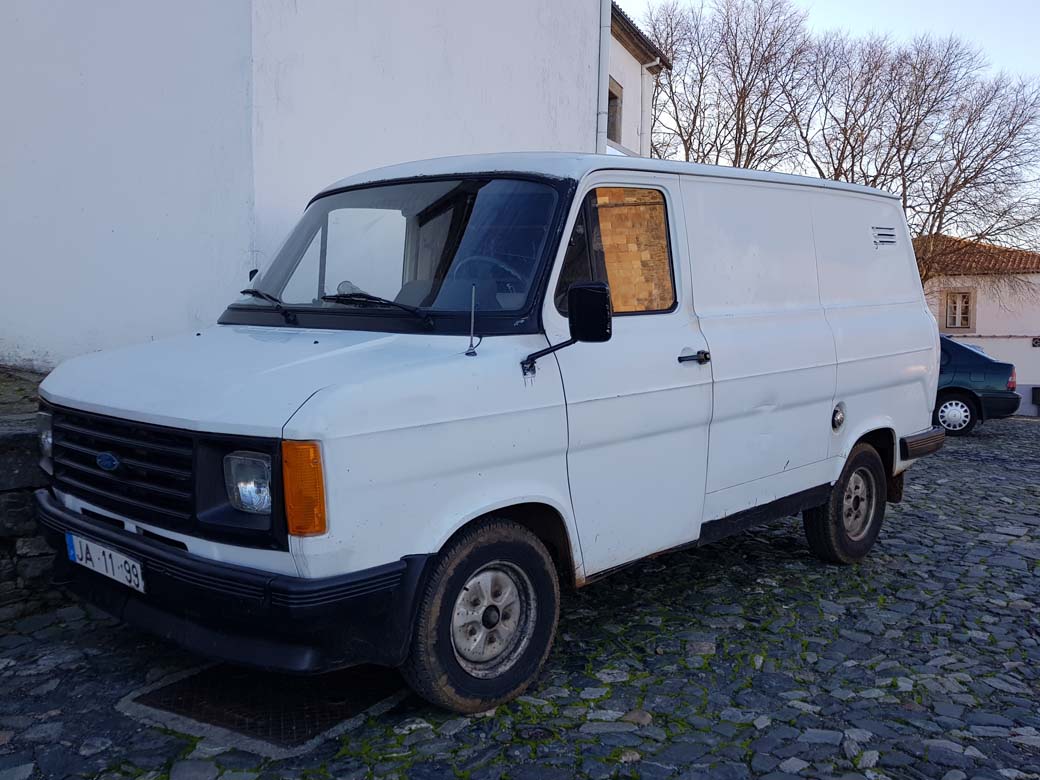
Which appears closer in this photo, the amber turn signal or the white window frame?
the amber turn signal

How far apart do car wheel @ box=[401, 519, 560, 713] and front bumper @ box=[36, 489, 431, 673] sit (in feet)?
0.41

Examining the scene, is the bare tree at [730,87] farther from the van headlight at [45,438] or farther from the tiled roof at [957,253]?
the van headlight at [45,438]

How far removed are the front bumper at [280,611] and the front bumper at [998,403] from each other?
12.7 metres

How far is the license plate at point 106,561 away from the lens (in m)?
3.54

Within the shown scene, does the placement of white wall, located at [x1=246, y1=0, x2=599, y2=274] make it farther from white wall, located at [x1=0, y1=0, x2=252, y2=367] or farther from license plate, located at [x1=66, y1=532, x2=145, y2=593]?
license plate, located at [x1=66, y1=532, x2=145, y2=593]

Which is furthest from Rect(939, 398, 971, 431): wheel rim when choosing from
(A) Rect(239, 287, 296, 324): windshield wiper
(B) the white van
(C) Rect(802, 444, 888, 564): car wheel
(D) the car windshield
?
(A) Rect(239, 287, 296, 324): windshield wiper

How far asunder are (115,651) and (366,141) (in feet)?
16.3

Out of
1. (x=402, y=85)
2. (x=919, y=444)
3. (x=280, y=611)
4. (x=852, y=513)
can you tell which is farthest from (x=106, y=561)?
(x=402, y=85)

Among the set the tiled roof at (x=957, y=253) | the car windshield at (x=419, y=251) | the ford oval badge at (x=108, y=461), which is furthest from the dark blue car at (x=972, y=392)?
the tiled roof at (x=957, y=253)

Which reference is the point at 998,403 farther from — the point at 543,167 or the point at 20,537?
the point at 20,537

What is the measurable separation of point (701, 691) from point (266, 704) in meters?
1.79

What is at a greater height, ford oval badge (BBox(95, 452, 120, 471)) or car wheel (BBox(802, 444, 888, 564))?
ford oval badge (BBox(95, 452, 120, 471))

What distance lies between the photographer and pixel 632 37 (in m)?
21.4

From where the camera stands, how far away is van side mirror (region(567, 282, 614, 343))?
3.66 meters
